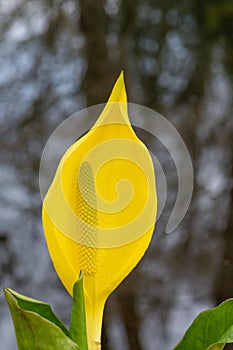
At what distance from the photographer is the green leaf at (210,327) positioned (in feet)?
1.09

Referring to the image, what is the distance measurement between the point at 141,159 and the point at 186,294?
0.71 metres

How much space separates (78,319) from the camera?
1.03 ft

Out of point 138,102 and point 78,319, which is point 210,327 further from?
point 138,102

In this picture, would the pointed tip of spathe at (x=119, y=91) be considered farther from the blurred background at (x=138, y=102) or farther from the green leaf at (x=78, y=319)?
the blurred background at (x=138, y=102)

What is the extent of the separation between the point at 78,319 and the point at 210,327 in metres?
0.08

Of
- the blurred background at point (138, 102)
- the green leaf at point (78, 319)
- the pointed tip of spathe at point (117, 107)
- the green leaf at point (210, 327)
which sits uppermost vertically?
the pointed tip of spathe at point (117, 107)

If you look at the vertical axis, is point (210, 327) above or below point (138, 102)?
above

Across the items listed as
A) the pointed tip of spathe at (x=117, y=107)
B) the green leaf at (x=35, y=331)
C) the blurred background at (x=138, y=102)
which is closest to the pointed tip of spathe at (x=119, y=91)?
the pointed tip of spathe at (x=117, y=107)

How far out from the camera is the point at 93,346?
1.17ft

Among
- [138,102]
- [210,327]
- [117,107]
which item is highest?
[117,107]

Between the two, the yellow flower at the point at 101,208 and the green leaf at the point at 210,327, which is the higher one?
the yellow flower at the point at 101,208

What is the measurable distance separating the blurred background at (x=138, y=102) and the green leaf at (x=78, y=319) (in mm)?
628

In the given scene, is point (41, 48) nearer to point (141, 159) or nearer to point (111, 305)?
point (111, 305)

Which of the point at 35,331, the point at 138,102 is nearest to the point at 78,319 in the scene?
the point at 35,331
